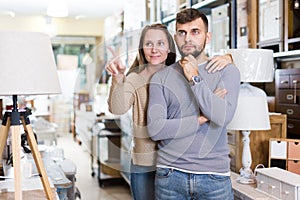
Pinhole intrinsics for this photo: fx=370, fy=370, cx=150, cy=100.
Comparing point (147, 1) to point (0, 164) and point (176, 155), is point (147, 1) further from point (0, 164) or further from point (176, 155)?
point (176, 155)

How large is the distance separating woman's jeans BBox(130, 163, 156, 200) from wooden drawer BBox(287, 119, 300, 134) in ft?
3.28

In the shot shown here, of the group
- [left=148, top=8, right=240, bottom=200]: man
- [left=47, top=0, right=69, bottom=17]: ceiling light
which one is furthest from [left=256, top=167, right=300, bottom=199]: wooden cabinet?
[left=47, top=0, right=69, bottom=17]: ceiling light

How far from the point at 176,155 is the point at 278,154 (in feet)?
2.71

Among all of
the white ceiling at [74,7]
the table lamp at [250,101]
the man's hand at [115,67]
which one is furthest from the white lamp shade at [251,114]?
the white ceiling at [74,7]

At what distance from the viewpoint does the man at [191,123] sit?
140 centimetres

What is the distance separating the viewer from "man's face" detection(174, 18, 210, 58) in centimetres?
148

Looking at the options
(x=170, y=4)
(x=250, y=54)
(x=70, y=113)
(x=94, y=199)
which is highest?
(x=170, y=4)

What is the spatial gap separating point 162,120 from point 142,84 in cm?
20

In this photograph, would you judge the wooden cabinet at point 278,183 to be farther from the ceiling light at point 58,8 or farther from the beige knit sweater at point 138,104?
the ceiling light at point 58,8

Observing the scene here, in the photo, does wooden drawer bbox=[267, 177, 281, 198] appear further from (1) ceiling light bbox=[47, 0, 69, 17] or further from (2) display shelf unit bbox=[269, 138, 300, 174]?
(1) ceiling light bbox=[47, 0, 69, 17]

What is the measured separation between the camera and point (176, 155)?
4.76ft

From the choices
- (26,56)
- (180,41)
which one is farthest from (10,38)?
(180,41)

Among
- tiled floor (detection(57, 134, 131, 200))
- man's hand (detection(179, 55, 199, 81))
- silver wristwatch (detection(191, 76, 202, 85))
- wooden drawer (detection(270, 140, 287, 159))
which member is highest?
man's hand (detection(179, 55, 199, 81))

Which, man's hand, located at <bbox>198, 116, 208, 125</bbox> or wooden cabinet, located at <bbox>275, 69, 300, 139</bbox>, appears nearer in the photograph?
man's hand, located at <bbox>198, 116, 208, 125</bbox>
